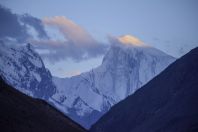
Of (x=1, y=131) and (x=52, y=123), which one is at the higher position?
(x=1, y=131)

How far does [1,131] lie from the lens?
82.8 m

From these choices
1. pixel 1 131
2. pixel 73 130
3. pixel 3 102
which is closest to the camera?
pixel 1 131

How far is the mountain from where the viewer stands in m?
90.7

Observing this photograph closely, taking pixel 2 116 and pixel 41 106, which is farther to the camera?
pixel 41 106

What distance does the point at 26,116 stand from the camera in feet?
326

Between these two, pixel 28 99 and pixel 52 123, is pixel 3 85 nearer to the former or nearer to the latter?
pixel 28 99

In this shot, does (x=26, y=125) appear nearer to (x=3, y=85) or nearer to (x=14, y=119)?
(x=14, y=119)

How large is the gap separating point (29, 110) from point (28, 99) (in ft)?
26.1

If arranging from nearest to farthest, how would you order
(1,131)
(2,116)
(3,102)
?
(1,131) → (2,116) → (3,102)

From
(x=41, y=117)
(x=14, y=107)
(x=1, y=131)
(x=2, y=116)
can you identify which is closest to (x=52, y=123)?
(x=41, y=117)

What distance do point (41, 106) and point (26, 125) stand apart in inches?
730

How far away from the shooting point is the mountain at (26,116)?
90.7 meters

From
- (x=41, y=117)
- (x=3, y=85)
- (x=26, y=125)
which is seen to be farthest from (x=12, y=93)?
(x=26, y=125)

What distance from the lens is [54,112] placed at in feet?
373
